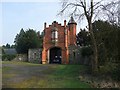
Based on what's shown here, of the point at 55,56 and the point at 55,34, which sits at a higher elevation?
the point at 55,34

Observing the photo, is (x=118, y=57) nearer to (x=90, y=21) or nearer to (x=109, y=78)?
(x=109, y=78)

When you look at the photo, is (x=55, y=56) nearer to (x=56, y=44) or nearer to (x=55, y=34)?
(x=56, y=44)

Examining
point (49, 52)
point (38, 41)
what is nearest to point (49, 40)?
point (49, 52)

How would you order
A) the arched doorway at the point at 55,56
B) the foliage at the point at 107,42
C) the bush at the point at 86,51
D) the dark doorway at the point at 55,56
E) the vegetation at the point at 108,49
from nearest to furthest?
the vegetation at the point at 108,49
the foliage at the point at 107,42
the bush at the point at 86,51
the arched doorway at the point at 55,56
the dark doorway at the point at 55,56

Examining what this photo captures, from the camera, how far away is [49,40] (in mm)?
57312

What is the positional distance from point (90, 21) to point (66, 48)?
21.6 m

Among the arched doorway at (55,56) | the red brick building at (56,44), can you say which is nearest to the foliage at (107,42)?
the red brick building at (56,44)

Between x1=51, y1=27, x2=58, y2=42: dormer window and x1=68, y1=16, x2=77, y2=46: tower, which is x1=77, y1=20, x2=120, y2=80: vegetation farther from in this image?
x1=68, y1=16, x2=77, y2=46: tower

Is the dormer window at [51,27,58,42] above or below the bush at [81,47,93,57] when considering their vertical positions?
above

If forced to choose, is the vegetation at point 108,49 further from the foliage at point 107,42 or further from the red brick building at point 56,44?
the red brick building at point 56,44

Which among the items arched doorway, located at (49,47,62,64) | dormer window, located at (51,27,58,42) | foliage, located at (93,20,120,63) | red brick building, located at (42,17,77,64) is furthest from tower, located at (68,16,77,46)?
foliage, located at (93,20,120,63)

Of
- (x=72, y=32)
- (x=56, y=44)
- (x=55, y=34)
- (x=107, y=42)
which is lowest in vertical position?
(x=107, y=42)

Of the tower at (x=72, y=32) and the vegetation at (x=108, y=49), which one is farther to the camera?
the tower at (x=72, y=32)

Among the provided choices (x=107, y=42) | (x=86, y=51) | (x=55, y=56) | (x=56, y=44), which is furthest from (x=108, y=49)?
(x=55, y=56)
